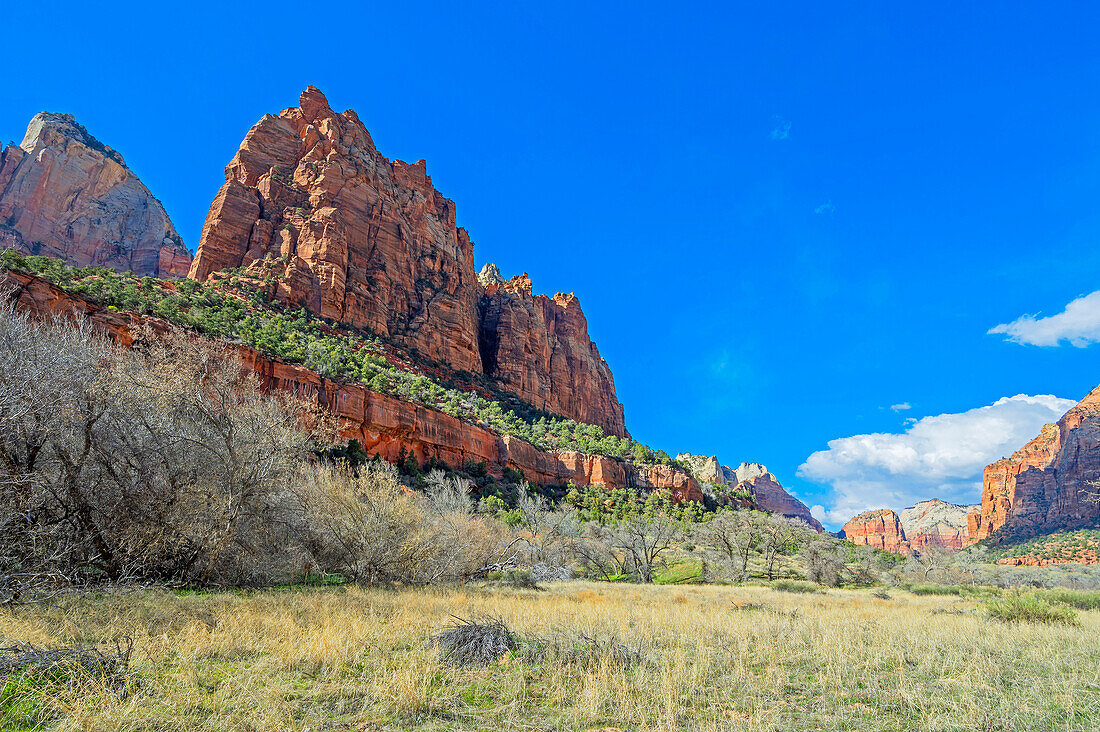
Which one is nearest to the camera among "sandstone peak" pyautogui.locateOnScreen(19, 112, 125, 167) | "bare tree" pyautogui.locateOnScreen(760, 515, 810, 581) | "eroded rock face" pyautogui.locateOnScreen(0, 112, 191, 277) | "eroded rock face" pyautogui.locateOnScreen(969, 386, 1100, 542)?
"bare tree" pyautogui.locateOnScreen(760, 515, 810, 581)

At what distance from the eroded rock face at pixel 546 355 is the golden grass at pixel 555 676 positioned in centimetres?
8590

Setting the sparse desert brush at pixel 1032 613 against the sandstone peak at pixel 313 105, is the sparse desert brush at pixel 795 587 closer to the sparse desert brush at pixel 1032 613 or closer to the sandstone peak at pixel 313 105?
the sparse desert brush at pixel 1032 613

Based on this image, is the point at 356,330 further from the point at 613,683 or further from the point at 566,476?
the point at 613,683

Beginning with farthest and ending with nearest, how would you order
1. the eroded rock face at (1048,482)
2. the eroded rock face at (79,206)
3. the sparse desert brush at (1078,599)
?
the eroded rock face at (1048,482), the eroded rock face at (79,206), the sparse desert brush at (1078,599)

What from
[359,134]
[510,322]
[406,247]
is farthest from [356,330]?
[359,134]

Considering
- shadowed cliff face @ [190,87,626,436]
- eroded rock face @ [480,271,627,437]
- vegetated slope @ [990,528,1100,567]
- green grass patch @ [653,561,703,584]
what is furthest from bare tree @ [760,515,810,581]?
eroded rock face @ [480,271,627,437]

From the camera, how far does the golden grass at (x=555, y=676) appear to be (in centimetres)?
449

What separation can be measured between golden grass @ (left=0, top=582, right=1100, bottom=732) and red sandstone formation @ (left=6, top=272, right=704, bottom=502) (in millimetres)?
21903

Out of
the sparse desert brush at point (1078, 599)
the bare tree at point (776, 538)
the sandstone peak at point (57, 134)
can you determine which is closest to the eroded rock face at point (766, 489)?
the bare tree at point (776, 538)

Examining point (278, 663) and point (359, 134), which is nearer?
point (278, 663)

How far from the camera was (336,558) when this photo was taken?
679 inches

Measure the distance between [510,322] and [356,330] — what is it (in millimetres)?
40932

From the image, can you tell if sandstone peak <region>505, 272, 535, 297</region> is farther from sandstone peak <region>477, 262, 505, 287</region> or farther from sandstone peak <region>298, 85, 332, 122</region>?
sandstone peak <region>298, 85, 332, 122</region>

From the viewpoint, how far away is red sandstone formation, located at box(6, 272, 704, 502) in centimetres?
2977
